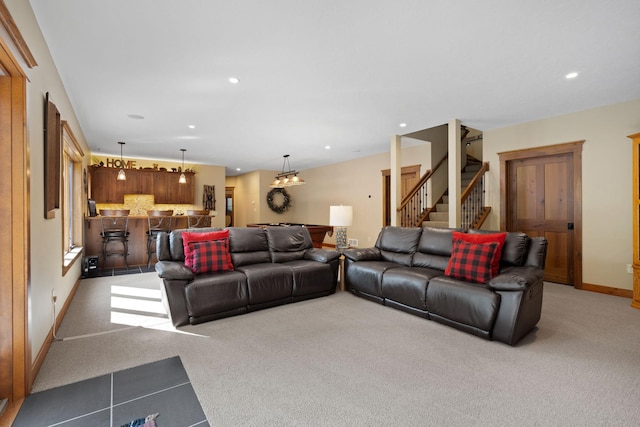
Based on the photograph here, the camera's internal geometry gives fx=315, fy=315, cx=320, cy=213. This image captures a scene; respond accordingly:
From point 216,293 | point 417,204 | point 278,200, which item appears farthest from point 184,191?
point 216,293

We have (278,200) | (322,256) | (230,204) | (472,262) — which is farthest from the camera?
(230,204)

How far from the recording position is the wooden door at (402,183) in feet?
23.6

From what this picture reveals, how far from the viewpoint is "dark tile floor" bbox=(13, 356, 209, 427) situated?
5.65 ft

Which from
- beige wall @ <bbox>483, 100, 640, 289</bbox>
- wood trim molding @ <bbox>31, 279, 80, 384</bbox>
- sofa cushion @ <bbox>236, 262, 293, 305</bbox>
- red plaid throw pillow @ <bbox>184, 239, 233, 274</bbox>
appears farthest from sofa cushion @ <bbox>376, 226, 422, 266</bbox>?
wood trim molding @ <bbox>31, 279, 80, 384</bbox>

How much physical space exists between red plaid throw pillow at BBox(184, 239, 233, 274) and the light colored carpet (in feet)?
2.01

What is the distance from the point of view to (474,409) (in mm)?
1807

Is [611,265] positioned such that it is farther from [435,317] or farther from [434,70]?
[434,70]

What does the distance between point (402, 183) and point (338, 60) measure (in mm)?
4886

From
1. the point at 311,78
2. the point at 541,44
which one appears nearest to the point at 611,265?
the point at 541,44

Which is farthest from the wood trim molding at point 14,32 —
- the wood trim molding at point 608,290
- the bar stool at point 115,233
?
the wood trim molding at point 608,290

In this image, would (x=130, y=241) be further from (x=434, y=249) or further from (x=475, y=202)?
(x=475, y=202)

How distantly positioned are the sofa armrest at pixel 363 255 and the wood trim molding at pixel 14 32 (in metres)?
3.55

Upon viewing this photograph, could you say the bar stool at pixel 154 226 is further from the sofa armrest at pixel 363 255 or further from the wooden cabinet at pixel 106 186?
the sofa armrest at pixel 363 255

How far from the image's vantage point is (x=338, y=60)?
3064mm
